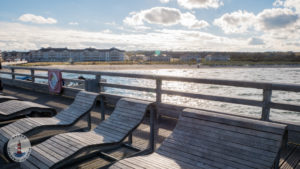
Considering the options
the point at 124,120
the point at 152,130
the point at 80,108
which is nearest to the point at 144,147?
the point at 152,130

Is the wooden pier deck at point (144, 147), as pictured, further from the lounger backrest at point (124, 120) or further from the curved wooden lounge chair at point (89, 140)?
the lounger backrest at point (124, 120)

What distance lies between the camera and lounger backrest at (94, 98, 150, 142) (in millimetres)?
3718

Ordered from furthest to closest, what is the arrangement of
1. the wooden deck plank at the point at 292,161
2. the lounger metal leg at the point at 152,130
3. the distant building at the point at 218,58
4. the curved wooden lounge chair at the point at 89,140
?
the distant building at the point at 218,58, the lounger metal leg at the point at 152,130, the wooden deck plank at the point at 292,161, the curved wooden lounge chair at the point at 89,140

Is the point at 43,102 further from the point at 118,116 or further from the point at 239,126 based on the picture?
the point at 239,126

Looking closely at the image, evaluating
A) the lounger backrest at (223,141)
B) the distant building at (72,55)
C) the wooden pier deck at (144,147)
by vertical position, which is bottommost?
the wooden pier deck at (144,147)

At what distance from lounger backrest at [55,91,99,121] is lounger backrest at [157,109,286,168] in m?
2.29

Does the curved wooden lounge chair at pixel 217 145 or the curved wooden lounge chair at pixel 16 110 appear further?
the curved wooden lounge chair at pixel 16 110

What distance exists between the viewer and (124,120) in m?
3.96

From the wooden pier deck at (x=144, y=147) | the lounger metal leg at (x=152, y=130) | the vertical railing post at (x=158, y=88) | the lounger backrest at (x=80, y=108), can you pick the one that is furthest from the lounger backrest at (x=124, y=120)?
the vertical railing post at (x=158, y=88)

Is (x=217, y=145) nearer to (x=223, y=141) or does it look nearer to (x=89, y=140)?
(x=223, y=141)

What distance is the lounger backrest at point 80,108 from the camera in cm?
469

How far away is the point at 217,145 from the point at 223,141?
0.28 feet

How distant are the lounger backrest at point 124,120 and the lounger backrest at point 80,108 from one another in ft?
2.70

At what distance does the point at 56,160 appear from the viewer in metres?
2.88
